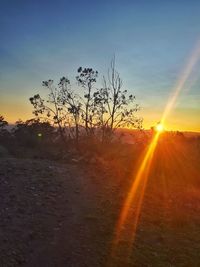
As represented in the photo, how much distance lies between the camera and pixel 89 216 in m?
8.46

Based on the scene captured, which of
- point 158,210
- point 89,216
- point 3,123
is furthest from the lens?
point 3,123

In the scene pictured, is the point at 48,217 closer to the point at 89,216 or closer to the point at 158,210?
the point at 89,216

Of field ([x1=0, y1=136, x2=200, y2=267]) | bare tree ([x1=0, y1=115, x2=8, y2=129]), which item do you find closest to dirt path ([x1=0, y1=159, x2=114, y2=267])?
field ([x1=0, y1=136, x2=200, y2=267])

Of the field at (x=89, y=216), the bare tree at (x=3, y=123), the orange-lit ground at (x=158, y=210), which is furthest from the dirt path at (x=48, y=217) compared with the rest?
the bare tree at (x=3, y=123)

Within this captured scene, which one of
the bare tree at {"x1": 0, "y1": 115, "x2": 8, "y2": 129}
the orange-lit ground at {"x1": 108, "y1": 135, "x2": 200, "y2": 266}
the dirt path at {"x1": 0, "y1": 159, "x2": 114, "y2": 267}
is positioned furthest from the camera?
the bare tree at {"x1": 0, "y1": 115, "x2": 8, "y2": 129}

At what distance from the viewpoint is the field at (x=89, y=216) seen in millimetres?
6879

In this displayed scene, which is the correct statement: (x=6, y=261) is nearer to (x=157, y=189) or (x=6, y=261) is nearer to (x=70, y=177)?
(x=70, y=177)

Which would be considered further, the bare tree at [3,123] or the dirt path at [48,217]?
the bare tree at [3,123]

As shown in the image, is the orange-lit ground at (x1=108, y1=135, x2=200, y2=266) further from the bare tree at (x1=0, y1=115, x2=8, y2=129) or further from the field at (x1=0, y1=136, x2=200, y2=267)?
the bare tree at (x1=0, y1=115, x2=8, y2=129)

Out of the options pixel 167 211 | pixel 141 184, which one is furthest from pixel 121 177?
pixel 167 211

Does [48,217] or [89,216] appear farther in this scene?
[89,216]

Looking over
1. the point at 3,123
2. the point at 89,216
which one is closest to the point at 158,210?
the point at 89,216

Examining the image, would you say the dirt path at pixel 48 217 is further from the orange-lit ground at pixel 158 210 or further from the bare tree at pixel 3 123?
the bare tree at pixel 3 123

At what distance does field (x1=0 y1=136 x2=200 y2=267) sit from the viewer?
271 inches
